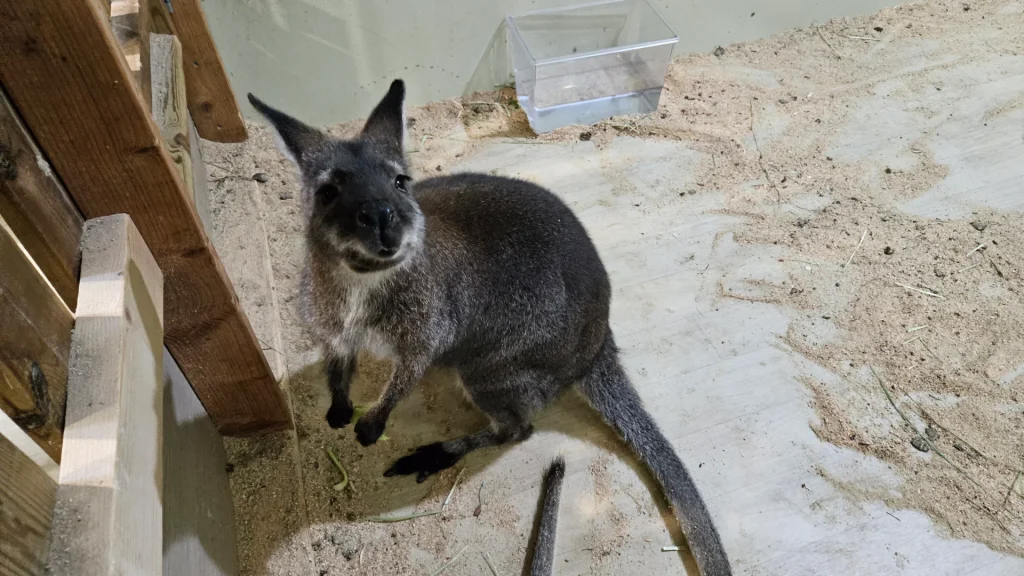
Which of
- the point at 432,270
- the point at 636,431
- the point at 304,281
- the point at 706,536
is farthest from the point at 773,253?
the point at 304,281

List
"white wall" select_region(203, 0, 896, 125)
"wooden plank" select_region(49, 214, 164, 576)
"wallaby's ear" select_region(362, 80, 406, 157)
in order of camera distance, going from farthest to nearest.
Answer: "white wall" select_region(203, 0, 896, 125)
"wallaby's ear" select_region(362, 80, 406, 157)
"wooden plank" select_region(49, 214, 164, 576)

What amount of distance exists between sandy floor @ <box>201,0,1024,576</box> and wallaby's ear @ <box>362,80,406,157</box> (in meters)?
0.99

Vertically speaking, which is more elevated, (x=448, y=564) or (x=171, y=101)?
(x=171, y=101)

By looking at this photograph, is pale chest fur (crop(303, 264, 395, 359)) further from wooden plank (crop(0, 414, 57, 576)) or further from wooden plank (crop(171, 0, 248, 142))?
wooden plank (crop(171, 0, 248, 142))

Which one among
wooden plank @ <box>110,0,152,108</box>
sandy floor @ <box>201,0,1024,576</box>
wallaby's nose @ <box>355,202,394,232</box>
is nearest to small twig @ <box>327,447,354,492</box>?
sandy floor @ <box>201,0,1024,576</box>

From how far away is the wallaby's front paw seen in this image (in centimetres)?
207

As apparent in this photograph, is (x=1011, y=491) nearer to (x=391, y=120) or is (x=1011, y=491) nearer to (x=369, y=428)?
(x=369, y=428)

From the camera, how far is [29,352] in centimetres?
96

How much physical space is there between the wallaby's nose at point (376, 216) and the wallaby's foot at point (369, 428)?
0.76 metres

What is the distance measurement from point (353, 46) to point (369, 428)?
222cm

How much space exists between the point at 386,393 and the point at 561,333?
2.06 ft

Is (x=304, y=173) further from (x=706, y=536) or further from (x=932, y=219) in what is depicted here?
(x=932, y=219)

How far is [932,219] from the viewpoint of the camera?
120 inches

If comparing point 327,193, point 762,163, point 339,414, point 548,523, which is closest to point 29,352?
point 327,193
